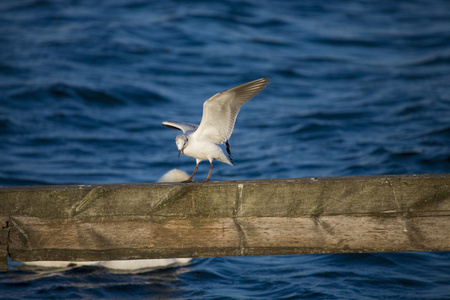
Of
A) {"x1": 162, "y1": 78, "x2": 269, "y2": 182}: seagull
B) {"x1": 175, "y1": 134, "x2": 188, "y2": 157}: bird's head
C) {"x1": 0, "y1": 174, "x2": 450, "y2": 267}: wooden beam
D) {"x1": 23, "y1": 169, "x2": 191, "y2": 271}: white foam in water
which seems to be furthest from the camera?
{"x1": 23, "y1": 169, "x2": 191, "y2": 271}: white foam in water

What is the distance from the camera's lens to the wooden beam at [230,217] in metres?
3.33

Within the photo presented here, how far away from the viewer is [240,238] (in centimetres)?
340

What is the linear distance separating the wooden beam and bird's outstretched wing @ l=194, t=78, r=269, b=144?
4.50 ft

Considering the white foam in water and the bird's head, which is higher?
the bird's head

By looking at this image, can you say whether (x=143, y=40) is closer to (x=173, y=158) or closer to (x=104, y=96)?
(x=104, y=96)

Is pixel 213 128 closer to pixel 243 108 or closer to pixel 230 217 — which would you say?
pixel 230 217

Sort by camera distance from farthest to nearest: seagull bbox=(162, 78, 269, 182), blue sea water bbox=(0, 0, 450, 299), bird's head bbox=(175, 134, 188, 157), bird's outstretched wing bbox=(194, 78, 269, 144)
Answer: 1. blue sea water bbox=(0, 0, 450, 299)
2. bird's head bbox=(175, 134, 188, 157)
3. seagull bbox=(162, 78, 269, 182)
4. bird's outstretched wing bbox=(194, 78, 269, 144)

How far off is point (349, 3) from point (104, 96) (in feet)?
38.1

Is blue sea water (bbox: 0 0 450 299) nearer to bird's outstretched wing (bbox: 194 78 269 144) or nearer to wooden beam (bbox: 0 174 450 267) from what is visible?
bird's outstretched wing (bbox: 194 78 269 144)

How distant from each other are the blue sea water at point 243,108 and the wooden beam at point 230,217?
2.21 meters

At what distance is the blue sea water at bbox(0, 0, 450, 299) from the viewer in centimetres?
603

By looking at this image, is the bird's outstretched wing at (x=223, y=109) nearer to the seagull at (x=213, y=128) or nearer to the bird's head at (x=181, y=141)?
the seagull at (x=213, y=128)

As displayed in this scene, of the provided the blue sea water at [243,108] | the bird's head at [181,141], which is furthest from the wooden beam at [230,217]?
the blue sea water at [243,108]

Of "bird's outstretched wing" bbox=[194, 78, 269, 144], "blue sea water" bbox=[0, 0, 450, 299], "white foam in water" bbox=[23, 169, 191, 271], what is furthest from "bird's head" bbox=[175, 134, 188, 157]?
"white foam in water" bbox=[23, 169, 191, 271]
